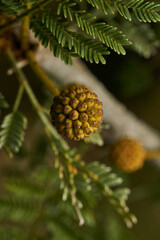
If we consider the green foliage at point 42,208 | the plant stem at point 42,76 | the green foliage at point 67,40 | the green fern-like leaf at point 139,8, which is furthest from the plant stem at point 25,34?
the green foliage at point 42,208

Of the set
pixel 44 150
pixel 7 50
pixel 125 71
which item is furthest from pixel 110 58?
pixel 7 50

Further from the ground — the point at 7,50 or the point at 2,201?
the point at 7,50

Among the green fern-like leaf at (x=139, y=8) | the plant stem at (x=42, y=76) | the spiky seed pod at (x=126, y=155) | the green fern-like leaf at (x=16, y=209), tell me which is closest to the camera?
the green fern-like leaf at (x=139, y=8)

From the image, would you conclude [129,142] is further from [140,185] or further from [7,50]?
[140,185]

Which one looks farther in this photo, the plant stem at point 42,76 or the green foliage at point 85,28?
the plant stem at point 42,76

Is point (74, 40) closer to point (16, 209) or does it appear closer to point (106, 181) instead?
point (106, 181)

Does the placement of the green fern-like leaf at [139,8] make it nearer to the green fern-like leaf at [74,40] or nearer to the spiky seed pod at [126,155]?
the green fern-like leaf at [74,40]
